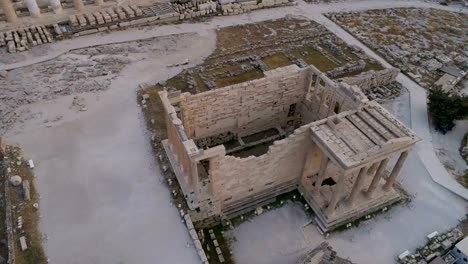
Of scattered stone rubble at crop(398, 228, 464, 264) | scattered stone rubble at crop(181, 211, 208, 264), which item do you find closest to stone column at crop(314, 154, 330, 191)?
scattered stone rubble at crop(398, 228, 464, 264)

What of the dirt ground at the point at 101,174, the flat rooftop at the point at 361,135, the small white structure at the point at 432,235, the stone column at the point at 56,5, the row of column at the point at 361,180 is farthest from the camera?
the stone column at the point at 56,5

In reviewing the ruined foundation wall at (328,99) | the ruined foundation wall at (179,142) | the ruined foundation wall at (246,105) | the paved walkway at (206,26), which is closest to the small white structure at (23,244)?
the ruined foundation wall at (179,142)

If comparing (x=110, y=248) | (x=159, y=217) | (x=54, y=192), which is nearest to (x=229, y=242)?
(x=159, y=217)

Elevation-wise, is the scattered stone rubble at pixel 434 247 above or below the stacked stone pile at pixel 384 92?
below

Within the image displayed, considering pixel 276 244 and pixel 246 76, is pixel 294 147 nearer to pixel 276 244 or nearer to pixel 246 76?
pixel 276 244

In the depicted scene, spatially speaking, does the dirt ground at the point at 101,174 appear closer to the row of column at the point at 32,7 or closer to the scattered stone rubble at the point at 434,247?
the row of column at the point at 32,7

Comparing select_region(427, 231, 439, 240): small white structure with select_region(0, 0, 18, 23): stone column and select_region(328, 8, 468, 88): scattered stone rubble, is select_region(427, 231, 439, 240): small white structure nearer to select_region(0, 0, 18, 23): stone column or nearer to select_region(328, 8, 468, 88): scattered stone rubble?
select_region(328, 8, 468, 88): scattered stone rubble
